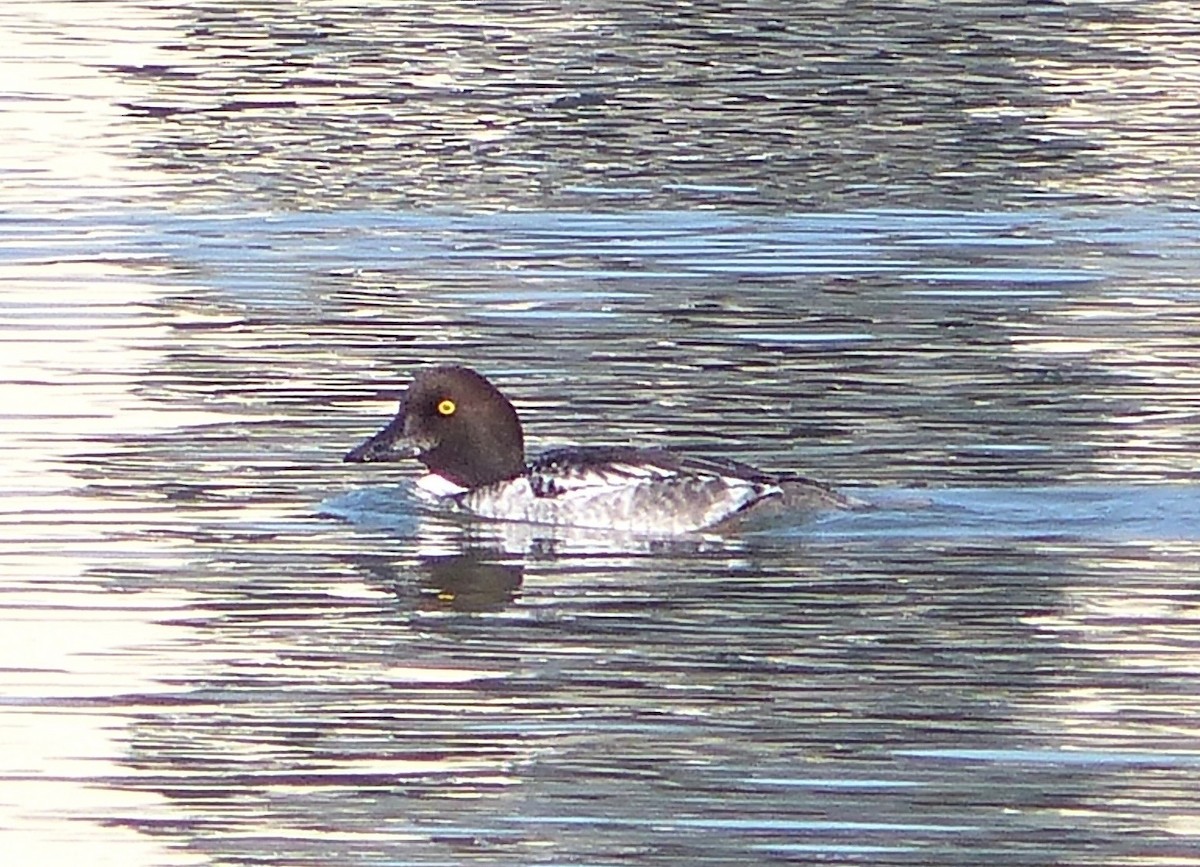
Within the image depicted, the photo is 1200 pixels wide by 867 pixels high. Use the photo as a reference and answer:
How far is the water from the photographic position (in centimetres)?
1088

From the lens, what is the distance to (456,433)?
16234 millimetres

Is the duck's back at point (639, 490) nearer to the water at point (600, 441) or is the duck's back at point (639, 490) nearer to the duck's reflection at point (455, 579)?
the water at point (600, 441)

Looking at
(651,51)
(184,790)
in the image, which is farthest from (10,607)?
(651,51)

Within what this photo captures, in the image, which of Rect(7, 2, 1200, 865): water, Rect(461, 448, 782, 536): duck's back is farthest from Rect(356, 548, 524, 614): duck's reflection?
Rect(461, 448, 782, 536): duck's back

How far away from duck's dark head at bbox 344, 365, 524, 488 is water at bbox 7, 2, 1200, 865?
0.27m

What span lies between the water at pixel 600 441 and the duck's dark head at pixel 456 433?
0.87 ft

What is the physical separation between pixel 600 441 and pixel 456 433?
1.68 meters

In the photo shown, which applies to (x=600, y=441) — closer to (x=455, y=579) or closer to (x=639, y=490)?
(x=639, y=490)

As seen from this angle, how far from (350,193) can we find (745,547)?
13749 millimetres

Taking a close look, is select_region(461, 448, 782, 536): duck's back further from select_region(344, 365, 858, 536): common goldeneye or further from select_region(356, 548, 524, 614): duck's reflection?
select_region(356, 548, 524, 614): duck's reflection

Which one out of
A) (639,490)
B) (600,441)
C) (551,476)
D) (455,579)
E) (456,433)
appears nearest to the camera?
(455,579)

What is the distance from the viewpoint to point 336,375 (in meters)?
19.8

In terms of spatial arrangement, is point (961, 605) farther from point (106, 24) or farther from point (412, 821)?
point (106, 24)

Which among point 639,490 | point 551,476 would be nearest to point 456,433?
point 551,476
